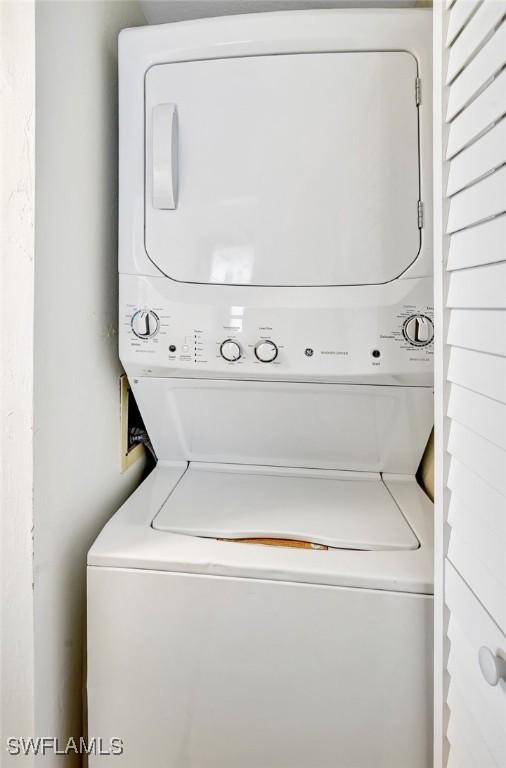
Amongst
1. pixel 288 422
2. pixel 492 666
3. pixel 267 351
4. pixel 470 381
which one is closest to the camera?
pixel 492 666

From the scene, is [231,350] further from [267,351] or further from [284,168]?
[284,168]

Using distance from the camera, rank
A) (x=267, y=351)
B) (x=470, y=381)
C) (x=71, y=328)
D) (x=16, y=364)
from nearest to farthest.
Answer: (x=470, y=381) < (x=16, y=364) < (x=71, y=328) < (x=267, y=351)

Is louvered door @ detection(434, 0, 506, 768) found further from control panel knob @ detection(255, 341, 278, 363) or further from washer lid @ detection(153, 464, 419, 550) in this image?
control panel knob @ detection(255, 341, 278, 363)

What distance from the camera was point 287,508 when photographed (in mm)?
1129

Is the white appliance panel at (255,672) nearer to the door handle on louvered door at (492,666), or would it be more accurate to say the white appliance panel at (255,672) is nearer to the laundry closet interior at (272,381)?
the laundry closet interior at (272,381)

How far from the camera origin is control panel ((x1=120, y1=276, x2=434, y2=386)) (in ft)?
3.57

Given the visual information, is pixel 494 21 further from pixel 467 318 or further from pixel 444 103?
pixel 467 318

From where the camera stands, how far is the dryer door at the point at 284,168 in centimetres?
107

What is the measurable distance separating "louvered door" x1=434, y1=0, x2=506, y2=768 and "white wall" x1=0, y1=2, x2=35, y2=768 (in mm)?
729

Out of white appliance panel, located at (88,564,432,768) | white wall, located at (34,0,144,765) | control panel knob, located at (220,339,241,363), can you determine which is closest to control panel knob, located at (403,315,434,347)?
control panel knob, located at (220,339,241,363)

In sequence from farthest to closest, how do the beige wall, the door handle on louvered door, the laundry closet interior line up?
the beige wall → the laundry closet interior → the door handle on louvered door

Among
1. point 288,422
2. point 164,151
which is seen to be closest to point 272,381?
point 288,422

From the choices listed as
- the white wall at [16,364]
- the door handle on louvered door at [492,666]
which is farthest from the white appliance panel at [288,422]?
the door handle on louvered door at [492,666]

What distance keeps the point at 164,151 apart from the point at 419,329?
0.74 metres
